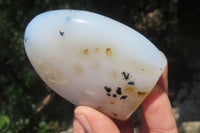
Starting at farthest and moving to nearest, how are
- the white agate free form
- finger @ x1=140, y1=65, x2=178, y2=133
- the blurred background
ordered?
1. the blurred background
2. finger @ x1=140, y1=65, x2=178, y2=133
3. the white agate free form

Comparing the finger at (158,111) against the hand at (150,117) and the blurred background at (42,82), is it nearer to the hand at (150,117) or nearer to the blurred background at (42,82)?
the hand at (150,117)

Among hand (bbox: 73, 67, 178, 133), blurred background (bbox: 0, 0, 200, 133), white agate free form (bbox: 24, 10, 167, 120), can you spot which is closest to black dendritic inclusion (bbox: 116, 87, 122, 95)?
white agate free form (bbox: 24, 10, 167, 120)

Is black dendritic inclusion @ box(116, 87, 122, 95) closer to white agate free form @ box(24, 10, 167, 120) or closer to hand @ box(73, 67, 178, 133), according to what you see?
white agate free form @ box(24, 10, 167, 120)

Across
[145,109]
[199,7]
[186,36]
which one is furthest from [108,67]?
[199,7]

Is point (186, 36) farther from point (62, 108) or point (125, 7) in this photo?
point (62, 108)

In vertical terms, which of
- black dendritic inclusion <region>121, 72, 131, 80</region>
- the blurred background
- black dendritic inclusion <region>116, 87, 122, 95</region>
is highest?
black dendritic inclusion <region>121, 72, 131, 80</region>

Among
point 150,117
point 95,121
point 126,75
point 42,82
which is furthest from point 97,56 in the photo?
point 42,82
